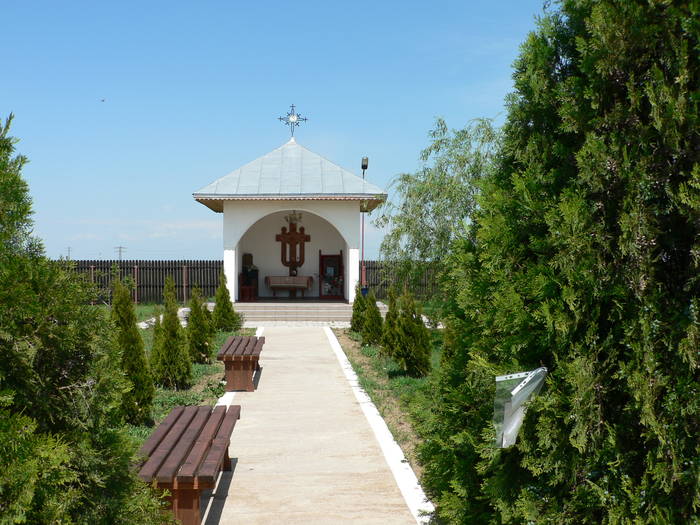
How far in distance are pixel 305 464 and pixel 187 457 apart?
1799mm

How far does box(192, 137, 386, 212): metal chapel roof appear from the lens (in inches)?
866

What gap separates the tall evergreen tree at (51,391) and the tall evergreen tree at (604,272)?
72.1 inches

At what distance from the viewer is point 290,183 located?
2289 centimetres

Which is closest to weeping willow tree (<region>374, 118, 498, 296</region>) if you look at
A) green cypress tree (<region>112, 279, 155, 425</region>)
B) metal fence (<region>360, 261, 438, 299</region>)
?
metal fence (<region>360, 261, 438, 299</region>)

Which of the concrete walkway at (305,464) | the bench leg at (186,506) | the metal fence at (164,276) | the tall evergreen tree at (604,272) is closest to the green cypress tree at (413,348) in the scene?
the concrete walkway at (305,464)

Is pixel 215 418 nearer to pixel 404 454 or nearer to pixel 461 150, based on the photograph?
pixel 404 454

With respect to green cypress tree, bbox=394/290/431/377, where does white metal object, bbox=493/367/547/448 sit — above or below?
above

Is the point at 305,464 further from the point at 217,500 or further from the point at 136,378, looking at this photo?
the point at 136,378

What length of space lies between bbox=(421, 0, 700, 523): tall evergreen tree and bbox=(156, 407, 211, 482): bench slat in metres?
2.09

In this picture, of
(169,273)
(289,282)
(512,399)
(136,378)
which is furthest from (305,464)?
(169,273)

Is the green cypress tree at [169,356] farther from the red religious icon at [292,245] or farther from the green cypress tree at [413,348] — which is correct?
the red religious icon at [292,245]

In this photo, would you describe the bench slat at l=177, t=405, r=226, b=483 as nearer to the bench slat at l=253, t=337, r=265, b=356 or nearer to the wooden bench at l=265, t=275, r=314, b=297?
the bench slat at l=253, t=337, r=265, b=356

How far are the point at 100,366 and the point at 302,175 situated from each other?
2127cm

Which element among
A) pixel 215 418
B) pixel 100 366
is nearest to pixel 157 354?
pixel 215 418
